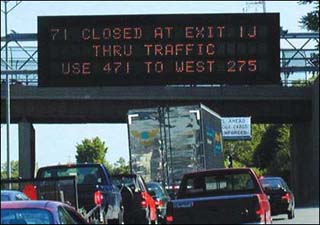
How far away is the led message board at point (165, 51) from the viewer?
2783 centimetres

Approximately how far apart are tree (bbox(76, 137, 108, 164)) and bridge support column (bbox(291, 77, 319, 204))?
6017 cm

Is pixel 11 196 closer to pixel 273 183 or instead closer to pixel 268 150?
pixel 273 183

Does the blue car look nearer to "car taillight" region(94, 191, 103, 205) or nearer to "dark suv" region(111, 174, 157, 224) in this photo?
"car taillight" region(94, 191, 103, 205)

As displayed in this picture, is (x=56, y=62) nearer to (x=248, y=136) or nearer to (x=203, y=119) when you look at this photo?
(x=203, y=119)

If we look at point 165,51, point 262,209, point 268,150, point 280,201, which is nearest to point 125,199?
point 165,51

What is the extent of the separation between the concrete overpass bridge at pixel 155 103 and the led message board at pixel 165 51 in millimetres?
25633

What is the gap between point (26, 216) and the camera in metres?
11.2

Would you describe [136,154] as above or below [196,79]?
below

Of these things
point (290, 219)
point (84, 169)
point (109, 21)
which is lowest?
point (290, 219)

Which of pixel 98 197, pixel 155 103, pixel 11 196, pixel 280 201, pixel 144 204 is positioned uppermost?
pixel 155 103

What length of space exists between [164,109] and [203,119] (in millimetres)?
1334

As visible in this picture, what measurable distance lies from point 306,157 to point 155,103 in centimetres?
1335

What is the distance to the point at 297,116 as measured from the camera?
57500 millimetres

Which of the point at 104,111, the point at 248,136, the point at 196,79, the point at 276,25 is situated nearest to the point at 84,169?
the point at 196,79
